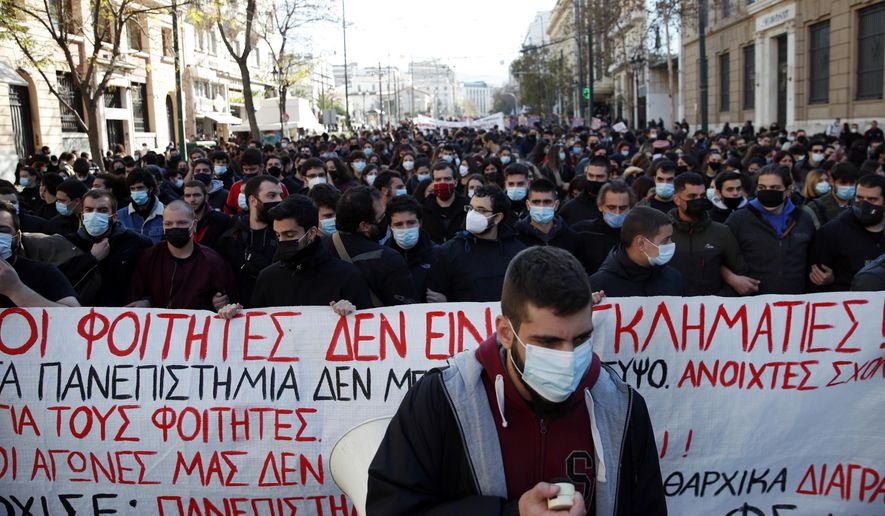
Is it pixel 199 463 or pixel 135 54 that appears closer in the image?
pixel 199 463

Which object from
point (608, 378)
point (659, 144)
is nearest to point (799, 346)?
point (608, 378)

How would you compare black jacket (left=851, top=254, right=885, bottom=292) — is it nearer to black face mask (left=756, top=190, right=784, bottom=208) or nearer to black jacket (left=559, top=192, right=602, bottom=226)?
black face mask (left=756, top=190, right=784, bottom=208)

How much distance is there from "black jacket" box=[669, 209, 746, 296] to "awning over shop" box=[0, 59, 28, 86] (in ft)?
73.8

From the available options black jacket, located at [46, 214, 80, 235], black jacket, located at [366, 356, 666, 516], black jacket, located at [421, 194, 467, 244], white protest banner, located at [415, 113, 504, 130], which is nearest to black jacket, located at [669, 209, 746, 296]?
black jacket, located at [421, 194, 467, 244]

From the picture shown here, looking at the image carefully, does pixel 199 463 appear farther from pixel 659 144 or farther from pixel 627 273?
pixel 659 144

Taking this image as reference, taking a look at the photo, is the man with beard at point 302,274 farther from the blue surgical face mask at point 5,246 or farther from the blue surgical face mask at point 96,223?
the blue surgical face mask at point 96,223

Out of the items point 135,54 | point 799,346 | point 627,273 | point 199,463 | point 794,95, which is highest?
point 135,54

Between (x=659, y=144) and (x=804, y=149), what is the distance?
2.32 meters

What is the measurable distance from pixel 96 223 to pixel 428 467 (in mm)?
4102

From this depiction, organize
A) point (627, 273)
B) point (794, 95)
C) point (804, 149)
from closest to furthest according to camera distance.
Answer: point (627, 273) → point (804, 149) → point (794, 95)

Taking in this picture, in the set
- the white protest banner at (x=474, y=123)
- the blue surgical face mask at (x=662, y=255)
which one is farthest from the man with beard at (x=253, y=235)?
the white protest banner at (x=474, y=123)

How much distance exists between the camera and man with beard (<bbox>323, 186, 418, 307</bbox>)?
4.79 metres

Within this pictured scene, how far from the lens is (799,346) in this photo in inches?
157

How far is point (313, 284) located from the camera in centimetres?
433
